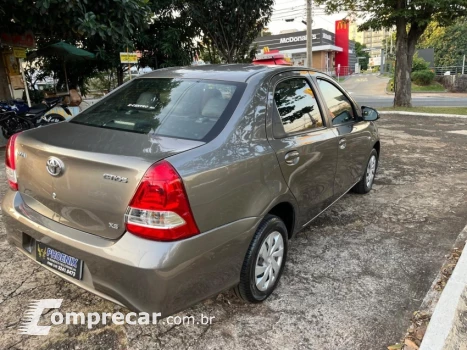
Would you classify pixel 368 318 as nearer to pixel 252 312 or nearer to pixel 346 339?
pixel 346 339

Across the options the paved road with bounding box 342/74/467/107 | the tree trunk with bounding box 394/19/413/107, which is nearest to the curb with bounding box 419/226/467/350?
the tree trunk with bounding box 394/19/413/107

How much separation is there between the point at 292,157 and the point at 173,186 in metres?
1.13

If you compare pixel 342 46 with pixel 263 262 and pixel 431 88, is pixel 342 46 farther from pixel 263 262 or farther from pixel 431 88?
pixel 263 262

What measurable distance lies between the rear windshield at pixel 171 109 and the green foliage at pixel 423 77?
31.8 m

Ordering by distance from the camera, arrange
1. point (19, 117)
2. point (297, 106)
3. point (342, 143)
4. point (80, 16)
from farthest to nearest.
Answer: point (19, 117)
point (80, 16)
point (342, 143)
point (297, 106)

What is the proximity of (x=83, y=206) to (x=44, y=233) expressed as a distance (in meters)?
0.37

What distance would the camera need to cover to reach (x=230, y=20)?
1238 centimetres

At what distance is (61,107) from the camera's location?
969cm

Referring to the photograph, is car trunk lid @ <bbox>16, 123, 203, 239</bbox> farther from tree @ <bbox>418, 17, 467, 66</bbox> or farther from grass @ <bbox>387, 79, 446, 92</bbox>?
tree @ <bbox>418, 17, 467, 66</bbox>

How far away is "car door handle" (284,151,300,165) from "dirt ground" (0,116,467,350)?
94 cm

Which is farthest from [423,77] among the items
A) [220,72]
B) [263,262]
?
[263,262]

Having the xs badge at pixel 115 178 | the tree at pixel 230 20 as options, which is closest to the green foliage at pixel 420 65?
the tree at pixel 230 20

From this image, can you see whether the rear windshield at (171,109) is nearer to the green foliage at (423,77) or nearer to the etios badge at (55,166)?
the etios badge at (55,166)

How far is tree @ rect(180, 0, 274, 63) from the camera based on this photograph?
39.7 ft
